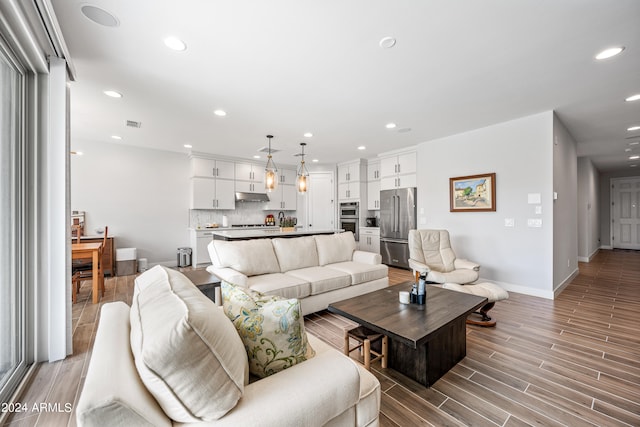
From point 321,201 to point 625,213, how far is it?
31.6ft

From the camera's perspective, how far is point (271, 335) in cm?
117

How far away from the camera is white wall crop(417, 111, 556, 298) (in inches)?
151

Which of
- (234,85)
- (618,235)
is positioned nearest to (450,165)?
(234,85)

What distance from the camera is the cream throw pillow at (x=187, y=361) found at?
78cm

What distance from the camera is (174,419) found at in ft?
2.70

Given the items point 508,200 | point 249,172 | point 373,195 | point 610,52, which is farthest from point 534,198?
point 249,172

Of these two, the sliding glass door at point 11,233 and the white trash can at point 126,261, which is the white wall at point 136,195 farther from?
the sliding glass door at point 11,233

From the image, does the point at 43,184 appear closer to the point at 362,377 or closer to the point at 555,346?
the point at 362,377

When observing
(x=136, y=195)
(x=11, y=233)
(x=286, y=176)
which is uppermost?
(x=286, y=176)

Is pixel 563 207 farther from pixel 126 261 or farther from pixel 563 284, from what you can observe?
pixel 126 261

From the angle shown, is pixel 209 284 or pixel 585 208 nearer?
pixel 209 284

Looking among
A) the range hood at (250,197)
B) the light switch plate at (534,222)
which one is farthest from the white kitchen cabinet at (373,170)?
the light switch plate at (534,222)

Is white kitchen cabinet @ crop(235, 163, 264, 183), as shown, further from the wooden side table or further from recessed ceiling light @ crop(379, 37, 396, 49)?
recessed ceiling light @ crop(379, 37, 396, 49)

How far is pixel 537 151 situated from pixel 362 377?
4293mm
